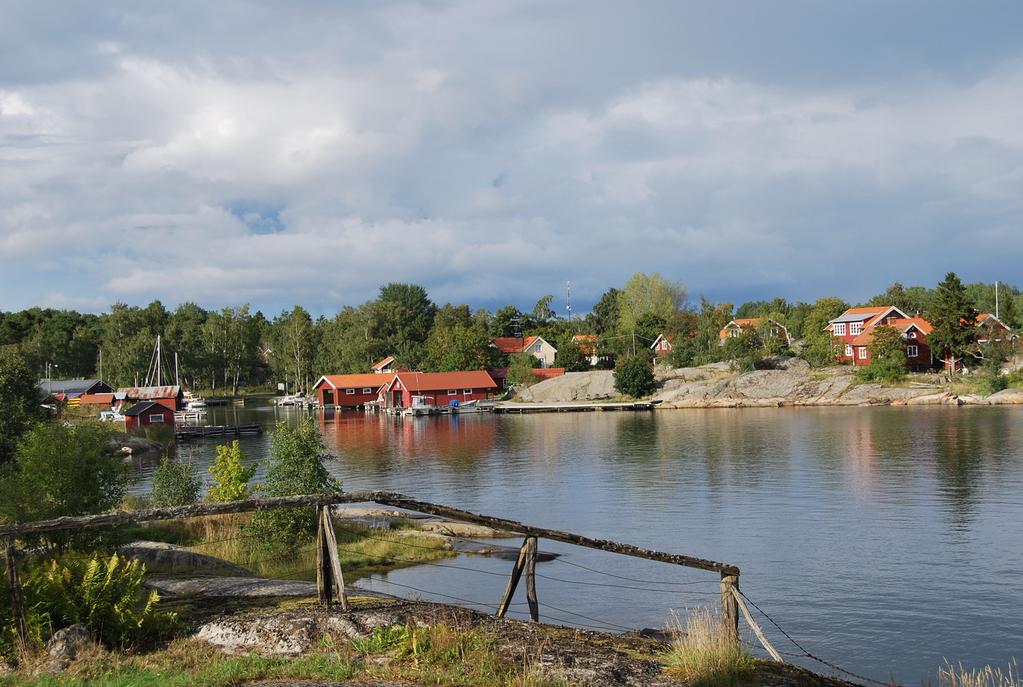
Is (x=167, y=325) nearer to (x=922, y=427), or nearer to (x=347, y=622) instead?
(x=922, y=427)

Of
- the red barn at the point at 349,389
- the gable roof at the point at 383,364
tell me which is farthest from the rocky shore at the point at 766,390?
the gable roof at the point at 383,364

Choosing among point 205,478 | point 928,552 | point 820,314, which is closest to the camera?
point 928,552

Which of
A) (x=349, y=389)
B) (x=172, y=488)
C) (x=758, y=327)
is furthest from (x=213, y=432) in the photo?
(x=758, y=327)

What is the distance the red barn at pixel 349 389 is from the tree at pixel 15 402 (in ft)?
228

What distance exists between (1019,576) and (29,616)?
1000 inches

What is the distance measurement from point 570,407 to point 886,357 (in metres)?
37.2

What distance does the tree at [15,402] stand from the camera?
46.6 metres

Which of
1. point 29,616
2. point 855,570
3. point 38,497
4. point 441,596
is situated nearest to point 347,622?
point 29,616

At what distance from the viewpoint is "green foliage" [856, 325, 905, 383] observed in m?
95.4

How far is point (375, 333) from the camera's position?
155625mm

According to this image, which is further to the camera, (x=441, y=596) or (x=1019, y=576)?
(x=1019, y=576)

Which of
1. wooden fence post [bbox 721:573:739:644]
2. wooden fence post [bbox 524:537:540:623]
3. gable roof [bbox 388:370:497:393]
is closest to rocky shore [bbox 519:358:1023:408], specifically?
gable roof [bbox 388:370:497:393]

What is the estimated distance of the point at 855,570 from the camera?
84.6ft

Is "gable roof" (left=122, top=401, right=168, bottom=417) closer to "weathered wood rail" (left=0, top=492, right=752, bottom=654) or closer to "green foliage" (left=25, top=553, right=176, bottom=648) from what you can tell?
"weathered wood rail" (left=0, top=492, right=752, bottom=654)
